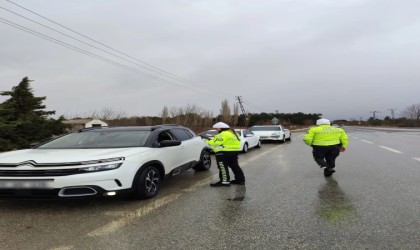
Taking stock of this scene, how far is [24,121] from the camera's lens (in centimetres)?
1509

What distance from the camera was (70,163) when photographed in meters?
5.30

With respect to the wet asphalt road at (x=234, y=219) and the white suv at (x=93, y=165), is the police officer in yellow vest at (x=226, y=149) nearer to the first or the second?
the wet asphalt road at (x=234, y=219)

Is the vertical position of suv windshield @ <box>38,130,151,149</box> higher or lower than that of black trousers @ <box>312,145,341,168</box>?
higher

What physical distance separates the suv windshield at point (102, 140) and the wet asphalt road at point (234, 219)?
1.12 meters

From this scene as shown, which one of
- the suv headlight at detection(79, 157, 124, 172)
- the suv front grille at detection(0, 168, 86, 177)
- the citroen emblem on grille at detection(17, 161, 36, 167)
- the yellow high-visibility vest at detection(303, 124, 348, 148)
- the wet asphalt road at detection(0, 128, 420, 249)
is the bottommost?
the wet asphalt road at detection(0, 128, 420, 249)

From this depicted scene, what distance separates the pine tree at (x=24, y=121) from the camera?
14.1m

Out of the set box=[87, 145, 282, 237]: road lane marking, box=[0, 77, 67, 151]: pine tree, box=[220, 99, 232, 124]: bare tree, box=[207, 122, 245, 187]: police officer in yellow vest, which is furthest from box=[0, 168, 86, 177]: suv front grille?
box=[220, 99, 232, 124]: bare tree

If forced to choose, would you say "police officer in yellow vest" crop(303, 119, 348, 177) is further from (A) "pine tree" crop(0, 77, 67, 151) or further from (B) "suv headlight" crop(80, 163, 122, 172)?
(A) "pine tree" crop(0, 77, 67, 151)

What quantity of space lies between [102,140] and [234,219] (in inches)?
133

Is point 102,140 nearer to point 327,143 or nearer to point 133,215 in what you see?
point 133,215

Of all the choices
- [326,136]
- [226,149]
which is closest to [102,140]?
[226,149]

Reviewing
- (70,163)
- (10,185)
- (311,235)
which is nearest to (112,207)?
(70,163)

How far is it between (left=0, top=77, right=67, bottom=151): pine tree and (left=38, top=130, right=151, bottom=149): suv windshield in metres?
7.84

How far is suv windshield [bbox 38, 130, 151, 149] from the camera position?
6.74m
